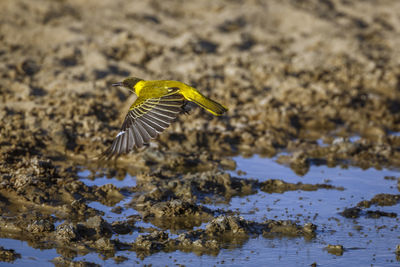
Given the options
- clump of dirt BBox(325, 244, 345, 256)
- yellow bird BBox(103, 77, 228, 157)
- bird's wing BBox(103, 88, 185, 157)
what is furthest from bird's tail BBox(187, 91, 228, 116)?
clump of dirt BBox(325, 244, 345, 256)

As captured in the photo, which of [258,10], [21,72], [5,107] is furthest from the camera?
[258,10]

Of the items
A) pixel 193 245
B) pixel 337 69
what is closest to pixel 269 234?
pixel 193 245

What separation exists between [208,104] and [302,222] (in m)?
1.56

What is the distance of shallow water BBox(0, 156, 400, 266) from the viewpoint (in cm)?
540

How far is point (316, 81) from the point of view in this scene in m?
10.8

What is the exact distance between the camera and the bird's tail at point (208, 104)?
20.4 feet

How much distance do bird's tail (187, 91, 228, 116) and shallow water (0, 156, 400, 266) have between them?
1155mm

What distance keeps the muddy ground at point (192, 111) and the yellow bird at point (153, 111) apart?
787mm

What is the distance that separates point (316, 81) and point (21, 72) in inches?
198

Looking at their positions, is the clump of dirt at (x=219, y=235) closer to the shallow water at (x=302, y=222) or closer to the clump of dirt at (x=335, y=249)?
the shallow water at (x=302, y=222)

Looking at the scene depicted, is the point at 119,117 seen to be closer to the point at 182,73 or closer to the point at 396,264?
the point at 182,73

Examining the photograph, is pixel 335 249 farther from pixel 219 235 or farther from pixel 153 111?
pixel 153 111

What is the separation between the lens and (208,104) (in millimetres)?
6332

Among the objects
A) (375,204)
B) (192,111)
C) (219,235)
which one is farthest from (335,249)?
(192,111)
